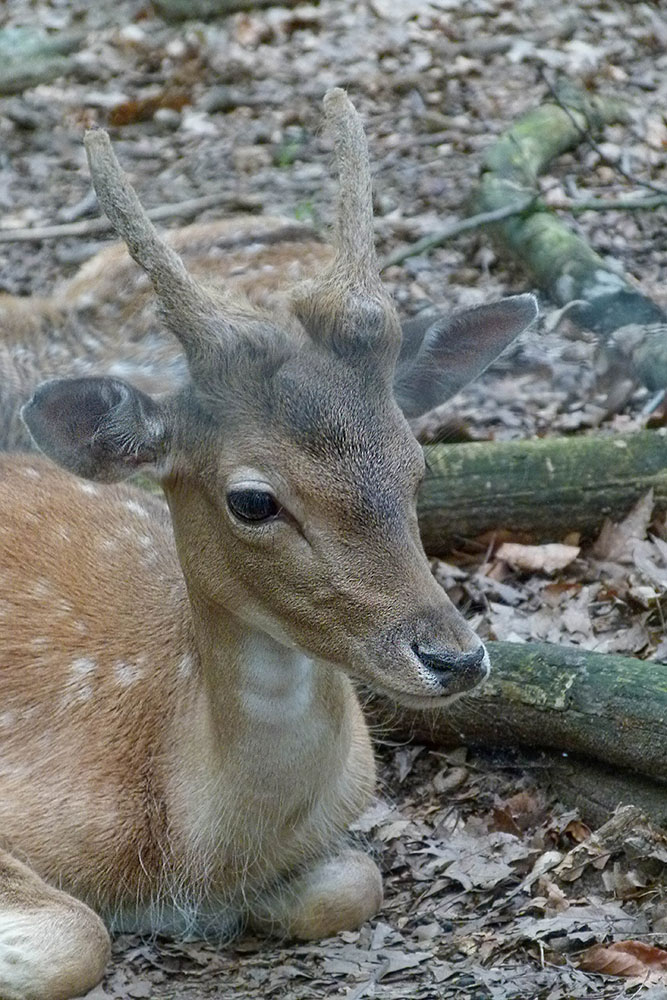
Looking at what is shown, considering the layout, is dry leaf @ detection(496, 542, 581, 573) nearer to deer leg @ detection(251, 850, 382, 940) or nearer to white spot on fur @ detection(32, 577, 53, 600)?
deer leg @ detection(251, 850, 382, 940)

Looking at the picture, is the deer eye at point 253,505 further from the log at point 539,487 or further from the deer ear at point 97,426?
the log at point 539,487

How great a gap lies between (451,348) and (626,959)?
195 centimetres

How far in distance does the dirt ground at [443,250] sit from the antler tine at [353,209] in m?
2.14

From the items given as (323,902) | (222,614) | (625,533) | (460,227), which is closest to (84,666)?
(222,614)

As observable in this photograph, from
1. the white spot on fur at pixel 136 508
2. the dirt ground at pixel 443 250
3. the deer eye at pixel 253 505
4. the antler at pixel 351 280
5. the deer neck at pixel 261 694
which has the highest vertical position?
the antler at pixel 351 280

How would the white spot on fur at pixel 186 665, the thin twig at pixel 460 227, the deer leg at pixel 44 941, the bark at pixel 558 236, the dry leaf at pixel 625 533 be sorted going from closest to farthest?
1. the deer leg at pixel 44 941
2. the white spot on fur at pixel 186 665
3. the dry leaf at pixel 625 533
4. the bark at pixel 558 236
5. the thin twig at pixel 460 227

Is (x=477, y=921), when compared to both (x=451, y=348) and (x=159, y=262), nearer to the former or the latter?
(x=451, y=348)

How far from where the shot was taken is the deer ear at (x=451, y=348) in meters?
4.80

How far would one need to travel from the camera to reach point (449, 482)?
703 cm

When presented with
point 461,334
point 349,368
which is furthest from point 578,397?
point 349,368

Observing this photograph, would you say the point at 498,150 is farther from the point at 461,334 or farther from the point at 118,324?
the point at 461,334

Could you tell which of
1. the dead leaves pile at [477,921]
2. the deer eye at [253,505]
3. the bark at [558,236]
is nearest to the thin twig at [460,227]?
the bark at [558,236]

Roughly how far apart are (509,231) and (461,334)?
5.24 meters

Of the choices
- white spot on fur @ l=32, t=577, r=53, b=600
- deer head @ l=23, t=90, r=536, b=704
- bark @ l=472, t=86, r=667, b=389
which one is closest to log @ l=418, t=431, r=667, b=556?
bark @ l=472, t=86, r=667, b=389
